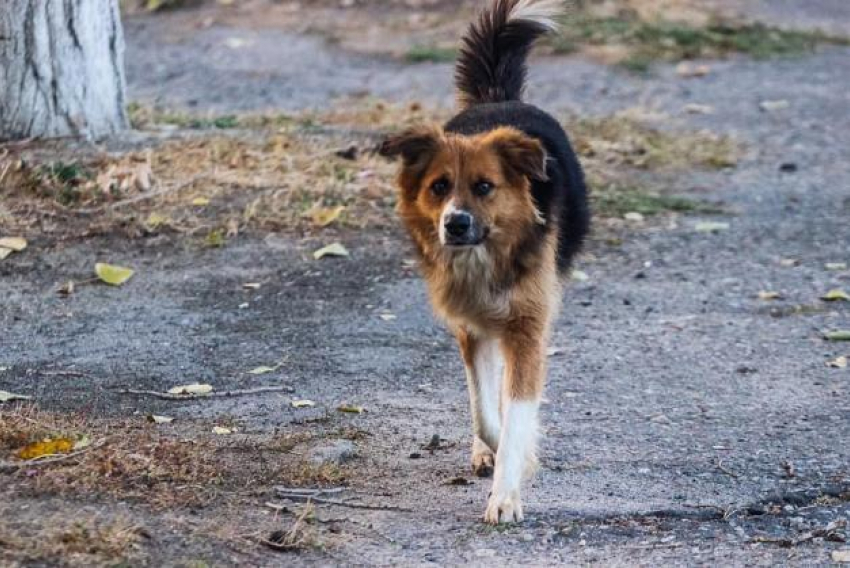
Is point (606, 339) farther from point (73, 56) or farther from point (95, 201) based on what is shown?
point (73, 56)

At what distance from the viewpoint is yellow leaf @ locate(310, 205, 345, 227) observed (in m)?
8.64

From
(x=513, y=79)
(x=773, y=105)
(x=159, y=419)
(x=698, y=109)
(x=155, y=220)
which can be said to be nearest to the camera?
(x=159, y=419)

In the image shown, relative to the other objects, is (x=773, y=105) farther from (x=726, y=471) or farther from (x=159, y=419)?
(x=159, y=419)

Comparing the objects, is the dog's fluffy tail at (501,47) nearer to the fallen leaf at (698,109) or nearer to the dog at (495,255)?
the dog at (495,255)

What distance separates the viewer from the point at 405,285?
790 centimetres

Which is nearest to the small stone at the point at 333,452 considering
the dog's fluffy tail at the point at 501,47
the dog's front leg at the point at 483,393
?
the dog's front leg at the point at 483,393

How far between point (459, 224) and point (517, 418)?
0.67 metres

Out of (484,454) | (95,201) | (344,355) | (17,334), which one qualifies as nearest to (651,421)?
→ (484,454)

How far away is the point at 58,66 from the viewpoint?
8875 millimetres

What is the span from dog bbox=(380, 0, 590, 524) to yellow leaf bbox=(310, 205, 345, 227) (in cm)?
280

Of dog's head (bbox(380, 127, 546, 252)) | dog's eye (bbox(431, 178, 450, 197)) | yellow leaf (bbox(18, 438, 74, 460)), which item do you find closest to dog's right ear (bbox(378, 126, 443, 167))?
dog's head (bbox(380, 127, 546, 252))

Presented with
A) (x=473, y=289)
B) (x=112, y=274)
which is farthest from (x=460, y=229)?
(x=112, y=274)

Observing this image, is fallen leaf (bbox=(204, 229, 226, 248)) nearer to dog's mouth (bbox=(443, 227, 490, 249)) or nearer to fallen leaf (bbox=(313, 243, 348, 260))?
fallen leaf (bbox=(313, 243, 348, 260))

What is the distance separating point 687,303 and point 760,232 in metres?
1.47
